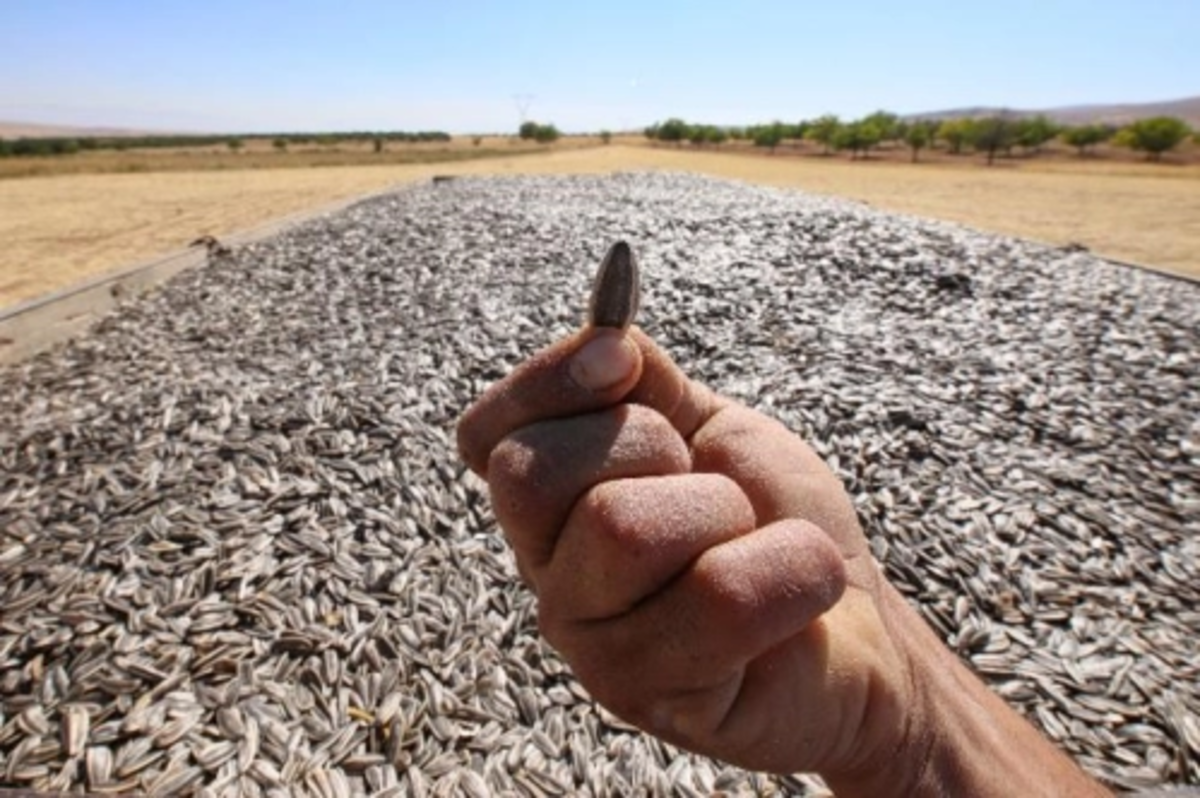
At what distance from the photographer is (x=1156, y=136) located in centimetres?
5972

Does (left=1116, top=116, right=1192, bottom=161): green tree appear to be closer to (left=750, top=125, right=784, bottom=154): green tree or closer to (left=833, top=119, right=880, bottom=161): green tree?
(left=833, top=119, right=880, bottom=161): green tree

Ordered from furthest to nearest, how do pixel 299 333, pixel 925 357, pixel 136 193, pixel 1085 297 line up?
pixel 136 193
pixel 1085 297
pixel 299 333
pixel 925 357

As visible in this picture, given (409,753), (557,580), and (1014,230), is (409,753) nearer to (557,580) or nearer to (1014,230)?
(557,580)

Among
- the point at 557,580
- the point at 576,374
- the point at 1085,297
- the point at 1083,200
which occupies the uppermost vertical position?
the point at 576,374

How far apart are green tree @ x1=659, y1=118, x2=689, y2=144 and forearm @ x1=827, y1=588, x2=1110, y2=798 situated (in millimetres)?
126958

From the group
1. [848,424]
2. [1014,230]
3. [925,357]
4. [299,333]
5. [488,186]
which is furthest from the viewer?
[1014,230]

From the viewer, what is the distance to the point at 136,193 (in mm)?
26578

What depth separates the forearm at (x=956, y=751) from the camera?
4.92ft

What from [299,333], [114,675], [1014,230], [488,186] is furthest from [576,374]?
[1014,230]

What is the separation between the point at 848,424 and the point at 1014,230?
17.5 meters

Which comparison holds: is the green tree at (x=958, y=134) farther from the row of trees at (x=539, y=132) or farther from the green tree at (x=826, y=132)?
the row of trees at (x=539, y=132)

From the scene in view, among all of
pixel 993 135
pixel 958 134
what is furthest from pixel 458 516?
pixel 958 134

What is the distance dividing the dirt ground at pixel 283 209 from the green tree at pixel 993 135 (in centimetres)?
3031

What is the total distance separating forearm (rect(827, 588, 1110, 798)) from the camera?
1499 millimetres
